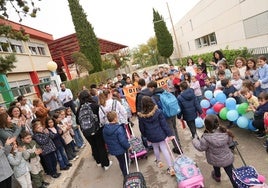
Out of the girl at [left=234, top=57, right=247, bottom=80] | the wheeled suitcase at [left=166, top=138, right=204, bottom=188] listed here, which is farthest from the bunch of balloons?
the wheeled suitcase at [left=166, top=138, right=204, bottom=188]

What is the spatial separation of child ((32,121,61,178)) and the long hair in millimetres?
2568

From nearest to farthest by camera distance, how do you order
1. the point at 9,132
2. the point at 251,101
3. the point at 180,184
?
the point at 180,184 → the point at 9,132 → the point at 251,101

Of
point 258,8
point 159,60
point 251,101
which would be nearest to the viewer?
point 251,101

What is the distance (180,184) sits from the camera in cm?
436

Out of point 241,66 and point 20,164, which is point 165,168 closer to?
point 20,164

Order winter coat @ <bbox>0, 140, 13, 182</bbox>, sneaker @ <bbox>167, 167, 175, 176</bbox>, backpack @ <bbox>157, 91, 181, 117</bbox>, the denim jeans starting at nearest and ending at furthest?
winter coat @ <bbox>0, 140, 13, 182</bbox>, sneaker @ <bbox>167, 167, 175, 176</bbox>, backpack @ <bbox>157, 91, 181, 117</bbox>, the denim jeans

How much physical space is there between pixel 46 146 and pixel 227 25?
70.4 feet

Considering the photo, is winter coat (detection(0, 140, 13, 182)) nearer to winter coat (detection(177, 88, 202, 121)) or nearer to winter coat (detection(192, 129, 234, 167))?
winter coat (detection(192, 129, 234, 167))

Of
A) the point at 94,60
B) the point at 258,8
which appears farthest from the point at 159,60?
the point at 258,8

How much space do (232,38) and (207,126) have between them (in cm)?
2099

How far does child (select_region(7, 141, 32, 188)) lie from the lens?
486 centimetres

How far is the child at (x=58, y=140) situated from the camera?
6.44 meters

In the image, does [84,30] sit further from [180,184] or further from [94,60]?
[180,184]

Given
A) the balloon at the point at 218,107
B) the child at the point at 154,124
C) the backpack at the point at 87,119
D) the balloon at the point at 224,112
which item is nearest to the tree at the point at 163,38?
the balloon at the point at 218,107
